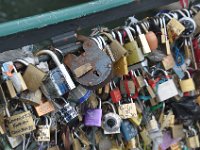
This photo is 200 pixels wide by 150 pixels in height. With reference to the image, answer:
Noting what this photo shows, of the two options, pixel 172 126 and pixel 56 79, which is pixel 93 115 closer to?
pixel 56 79

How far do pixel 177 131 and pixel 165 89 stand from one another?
11.7 inches

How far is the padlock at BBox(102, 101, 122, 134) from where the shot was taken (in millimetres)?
2057

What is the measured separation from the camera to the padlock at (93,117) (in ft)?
6.65

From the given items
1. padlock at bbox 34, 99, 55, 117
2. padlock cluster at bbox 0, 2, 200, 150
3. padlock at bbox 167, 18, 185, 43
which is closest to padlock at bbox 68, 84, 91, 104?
padlock cluster at bbox 0, 2, 200, 150

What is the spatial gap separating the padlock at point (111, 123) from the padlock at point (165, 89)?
29 cm

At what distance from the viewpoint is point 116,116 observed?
81.2 inches

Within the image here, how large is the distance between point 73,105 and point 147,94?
0.47 metres

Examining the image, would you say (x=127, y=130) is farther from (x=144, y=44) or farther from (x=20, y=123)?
(x=20, y=123)

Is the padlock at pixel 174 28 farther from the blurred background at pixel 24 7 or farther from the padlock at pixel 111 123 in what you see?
the blurred background at pixel 24 7

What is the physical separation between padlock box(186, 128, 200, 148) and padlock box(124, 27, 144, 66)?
24.7 inches

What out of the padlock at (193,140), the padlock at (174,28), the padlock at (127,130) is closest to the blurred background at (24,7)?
the padlock at (174,28)

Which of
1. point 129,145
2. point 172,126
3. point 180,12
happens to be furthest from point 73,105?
point 180,12

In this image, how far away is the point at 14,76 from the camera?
173 cm

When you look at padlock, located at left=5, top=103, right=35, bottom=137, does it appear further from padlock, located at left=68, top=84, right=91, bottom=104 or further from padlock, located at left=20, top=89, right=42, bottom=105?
padlock, located at left=68, top=84, right=91, bottom=104
